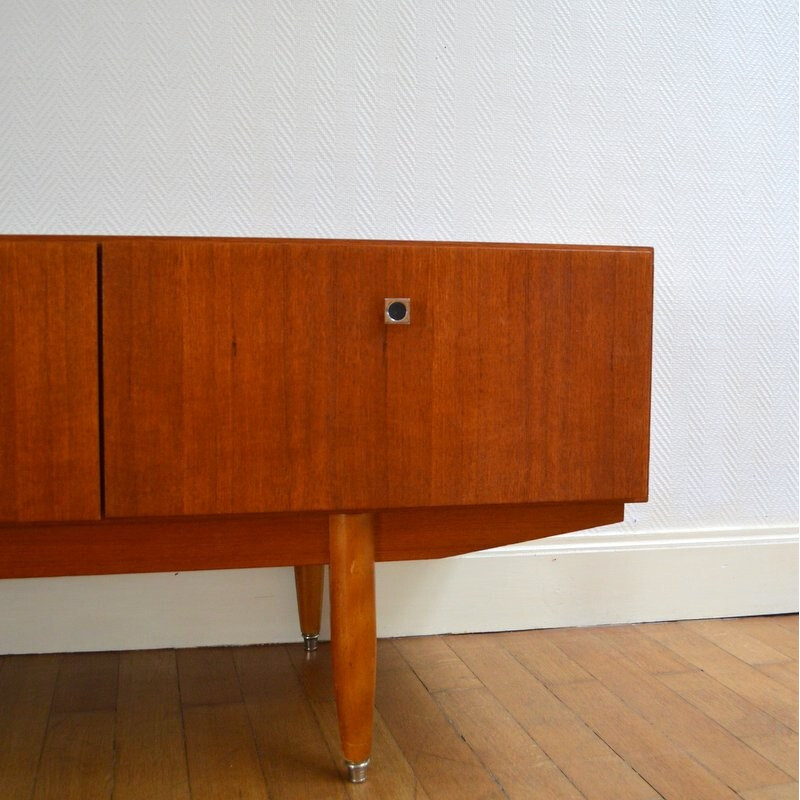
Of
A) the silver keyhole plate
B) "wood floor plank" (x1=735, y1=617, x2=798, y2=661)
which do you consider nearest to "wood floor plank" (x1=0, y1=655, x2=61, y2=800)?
the silver keyhole plate

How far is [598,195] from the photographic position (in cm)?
159

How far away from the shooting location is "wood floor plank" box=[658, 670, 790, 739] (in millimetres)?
1193

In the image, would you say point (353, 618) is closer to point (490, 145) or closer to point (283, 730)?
point (283, 730)

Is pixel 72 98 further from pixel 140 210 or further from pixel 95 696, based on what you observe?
pixel 95 696

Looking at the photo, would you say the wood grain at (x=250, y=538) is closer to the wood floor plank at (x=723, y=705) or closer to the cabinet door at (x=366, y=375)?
the cabinet door at (x=366, y=375)

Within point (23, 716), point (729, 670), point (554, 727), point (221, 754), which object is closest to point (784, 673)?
point (729, 670)

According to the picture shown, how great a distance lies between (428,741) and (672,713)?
1.08 ft

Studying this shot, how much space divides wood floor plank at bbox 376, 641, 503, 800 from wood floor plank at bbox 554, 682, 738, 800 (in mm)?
175

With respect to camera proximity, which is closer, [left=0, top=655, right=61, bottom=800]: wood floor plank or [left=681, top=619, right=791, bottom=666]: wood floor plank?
[left=0, top=655, right=61, bottom=800]: wood floor plank

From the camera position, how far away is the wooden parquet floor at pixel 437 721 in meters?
1.04

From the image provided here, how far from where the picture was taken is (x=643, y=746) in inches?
44.7

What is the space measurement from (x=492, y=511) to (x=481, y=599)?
1.84 ft

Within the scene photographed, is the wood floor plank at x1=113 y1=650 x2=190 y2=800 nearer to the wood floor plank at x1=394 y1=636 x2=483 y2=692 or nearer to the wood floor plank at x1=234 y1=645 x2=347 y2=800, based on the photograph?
the wood floor plank at x1=234 y1=645 x2=347 y2=800

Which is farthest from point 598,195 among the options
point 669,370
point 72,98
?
point 72,98
